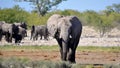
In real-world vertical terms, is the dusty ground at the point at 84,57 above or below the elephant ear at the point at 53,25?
below

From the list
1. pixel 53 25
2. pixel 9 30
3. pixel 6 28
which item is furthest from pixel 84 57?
pixel 6 28

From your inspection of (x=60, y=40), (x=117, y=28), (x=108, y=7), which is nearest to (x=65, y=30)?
(x=60, y=40)

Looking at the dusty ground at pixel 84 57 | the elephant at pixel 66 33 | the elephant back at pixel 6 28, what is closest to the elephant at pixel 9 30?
the elephant back at pixel 6 28

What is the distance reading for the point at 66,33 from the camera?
17.3 metres

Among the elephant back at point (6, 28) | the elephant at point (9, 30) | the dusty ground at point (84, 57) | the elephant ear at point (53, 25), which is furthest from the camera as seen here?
the elephant back at point (6, 28)

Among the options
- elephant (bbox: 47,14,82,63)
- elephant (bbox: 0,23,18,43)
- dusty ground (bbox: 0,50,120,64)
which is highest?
elephant (bbox: 47,14,82,63)

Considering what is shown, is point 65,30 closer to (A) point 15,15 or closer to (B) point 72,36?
(B) point 72,36

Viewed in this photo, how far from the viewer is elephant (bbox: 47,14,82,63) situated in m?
17.2

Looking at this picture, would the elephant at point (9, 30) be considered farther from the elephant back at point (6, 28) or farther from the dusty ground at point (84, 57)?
the dusty ground at point (84, 57)

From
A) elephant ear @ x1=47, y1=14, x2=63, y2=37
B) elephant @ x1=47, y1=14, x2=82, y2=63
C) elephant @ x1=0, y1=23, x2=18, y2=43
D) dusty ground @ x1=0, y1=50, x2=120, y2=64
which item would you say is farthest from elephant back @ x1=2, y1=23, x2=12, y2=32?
elephant @ x1=47, y1=14, x2=82, y2=63

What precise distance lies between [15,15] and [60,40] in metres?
53.6

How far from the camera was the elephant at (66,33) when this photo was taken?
17.2 metres

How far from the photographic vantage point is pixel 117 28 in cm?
7900

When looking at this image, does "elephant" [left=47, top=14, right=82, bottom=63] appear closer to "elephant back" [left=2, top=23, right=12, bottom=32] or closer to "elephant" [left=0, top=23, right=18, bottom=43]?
"elephant" [left=0, top=23, right=18, bottom=43]
